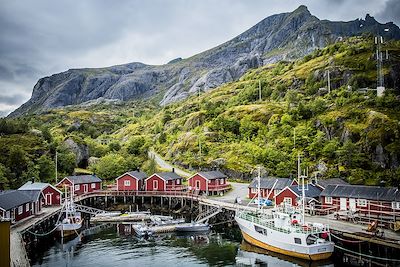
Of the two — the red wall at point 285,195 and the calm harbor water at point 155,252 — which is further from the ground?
the red wall at point 285,195

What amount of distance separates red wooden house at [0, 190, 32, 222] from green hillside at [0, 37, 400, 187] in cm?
1865

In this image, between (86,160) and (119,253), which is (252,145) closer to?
(86,160)

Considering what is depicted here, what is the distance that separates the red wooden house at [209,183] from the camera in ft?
230

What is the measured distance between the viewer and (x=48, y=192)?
62.3 metres

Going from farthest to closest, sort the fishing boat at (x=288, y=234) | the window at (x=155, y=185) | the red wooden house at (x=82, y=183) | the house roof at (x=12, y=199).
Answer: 1. the window at (x=155, y=185)
2. the red wooden house at (x=82, y=183)
3. the house roof at (x=12, y=199)
4. the fishing boat at (x=288, y=234)

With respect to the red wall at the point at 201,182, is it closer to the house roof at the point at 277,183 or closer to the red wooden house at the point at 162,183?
the red wooden house at the point at 162,183

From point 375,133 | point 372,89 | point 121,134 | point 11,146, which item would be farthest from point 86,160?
point 372,89

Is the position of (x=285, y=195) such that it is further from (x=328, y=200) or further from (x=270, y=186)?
(x=328, y=200)

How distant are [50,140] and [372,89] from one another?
79.9 meters

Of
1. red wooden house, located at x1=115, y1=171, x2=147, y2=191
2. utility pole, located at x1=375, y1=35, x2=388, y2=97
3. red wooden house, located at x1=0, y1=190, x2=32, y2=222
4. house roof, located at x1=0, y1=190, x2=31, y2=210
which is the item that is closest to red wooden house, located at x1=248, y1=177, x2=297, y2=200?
red wooden house, located at x1=115, y1=171, x2=147, y2=191

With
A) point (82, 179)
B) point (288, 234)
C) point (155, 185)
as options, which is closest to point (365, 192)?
point (288, 234)

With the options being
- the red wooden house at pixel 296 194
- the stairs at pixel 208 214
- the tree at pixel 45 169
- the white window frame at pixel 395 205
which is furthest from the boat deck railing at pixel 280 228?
the tree at pixel 45 169

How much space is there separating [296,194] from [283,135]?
37.2 metres

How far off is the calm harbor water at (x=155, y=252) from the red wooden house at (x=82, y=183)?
22.4m
